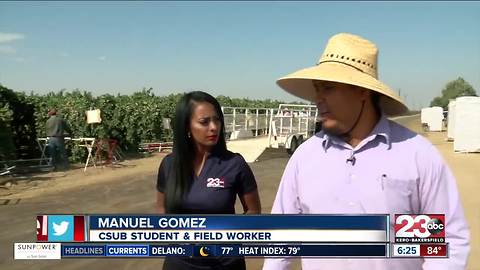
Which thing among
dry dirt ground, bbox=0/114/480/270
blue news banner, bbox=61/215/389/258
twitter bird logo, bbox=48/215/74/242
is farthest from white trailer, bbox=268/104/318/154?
twitter bird logo, bbox=48/215/74/242

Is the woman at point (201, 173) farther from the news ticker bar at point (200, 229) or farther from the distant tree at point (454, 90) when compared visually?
the distant tree at point (454, 90)

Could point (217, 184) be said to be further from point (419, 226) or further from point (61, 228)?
point (419, 226)

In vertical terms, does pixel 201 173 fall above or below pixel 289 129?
above

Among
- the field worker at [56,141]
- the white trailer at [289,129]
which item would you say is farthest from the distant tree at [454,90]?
the field worker at [56,141]

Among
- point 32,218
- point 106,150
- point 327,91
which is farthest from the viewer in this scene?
Result: point 106,150

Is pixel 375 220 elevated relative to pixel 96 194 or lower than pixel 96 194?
elevated

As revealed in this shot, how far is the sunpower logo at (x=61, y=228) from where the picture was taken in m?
2.17

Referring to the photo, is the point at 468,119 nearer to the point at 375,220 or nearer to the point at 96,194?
the point at 96,194

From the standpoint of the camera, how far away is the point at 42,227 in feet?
7.30

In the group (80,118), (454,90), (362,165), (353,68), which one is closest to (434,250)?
(362,165)

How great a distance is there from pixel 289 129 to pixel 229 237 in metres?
17.3

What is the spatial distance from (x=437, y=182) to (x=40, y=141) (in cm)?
1621

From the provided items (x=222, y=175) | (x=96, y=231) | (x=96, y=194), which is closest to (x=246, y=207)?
(x=222, y=175)

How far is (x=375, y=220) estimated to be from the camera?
186 centimetres
